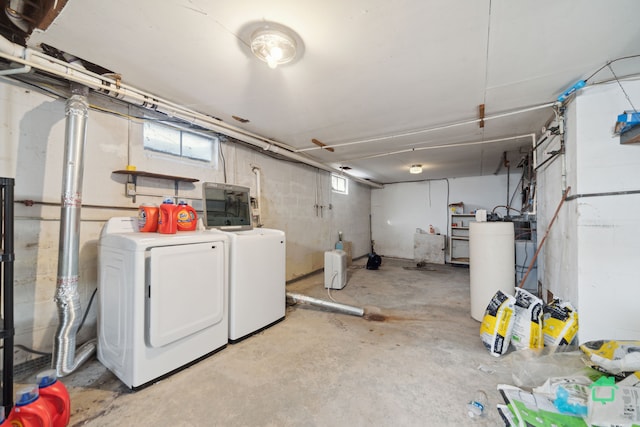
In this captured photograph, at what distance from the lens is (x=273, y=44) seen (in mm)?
1492

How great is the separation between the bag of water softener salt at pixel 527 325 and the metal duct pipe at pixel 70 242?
345 centimetres

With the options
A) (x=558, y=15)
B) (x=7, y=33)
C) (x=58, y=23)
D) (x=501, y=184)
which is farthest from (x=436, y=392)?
(x=501, y=184)

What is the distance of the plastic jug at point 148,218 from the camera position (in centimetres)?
206

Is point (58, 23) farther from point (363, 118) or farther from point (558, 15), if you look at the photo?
point (558, 15)

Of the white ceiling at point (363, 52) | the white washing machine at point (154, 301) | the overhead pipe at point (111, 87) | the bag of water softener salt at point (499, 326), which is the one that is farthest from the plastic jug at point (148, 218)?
the bag of water softener salt at point (499, 326)

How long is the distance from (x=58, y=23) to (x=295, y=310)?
3.14 meters

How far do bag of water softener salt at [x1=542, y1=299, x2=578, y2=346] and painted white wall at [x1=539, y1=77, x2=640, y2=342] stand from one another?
6 centimetres

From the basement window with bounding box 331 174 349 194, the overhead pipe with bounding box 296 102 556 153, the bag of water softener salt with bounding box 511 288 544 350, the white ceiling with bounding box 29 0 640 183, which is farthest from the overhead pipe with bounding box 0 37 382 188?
the bag of water softener salt with bounding box 511 288 544 350

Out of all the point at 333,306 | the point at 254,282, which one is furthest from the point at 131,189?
the point at 333,306

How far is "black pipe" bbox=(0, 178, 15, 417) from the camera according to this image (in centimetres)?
131

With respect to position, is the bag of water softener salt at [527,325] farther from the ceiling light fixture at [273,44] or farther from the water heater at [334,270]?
the ceiling light fixture at [273,44]

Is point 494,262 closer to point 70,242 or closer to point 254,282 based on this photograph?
point 254,282

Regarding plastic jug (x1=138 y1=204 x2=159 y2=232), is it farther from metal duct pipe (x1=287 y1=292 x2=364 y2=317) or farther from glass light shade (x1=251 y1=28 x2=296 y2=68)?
metal duct pipe (x1=287 y1=292 x2=364 y2=317)

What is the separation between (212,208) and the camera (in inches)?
100
